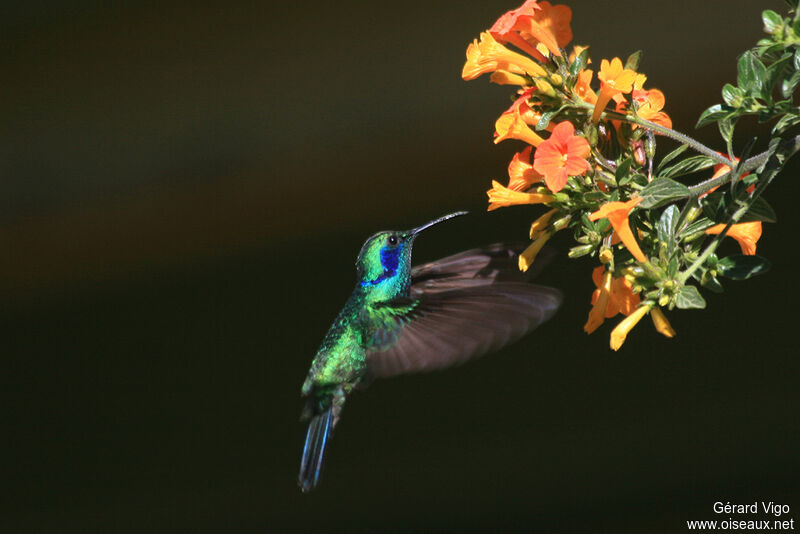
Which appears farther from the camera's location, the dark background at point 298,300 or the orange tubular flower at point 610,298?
the dark background at point 298,300

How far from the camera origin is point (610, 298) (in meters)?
1.04

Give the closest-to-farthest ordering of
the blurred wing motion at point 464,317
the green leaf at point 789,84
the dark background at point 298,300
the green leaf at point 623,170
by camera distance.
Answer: the green leaf at point 789,84 < the green leaf at point 623,170 < the blurred wing motion at point 464,317 < the dark background at point 298,300

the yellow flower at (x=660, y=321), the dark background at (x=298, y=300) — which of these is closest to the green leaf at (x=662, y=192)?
the yellow flower at (x=660, y=321)

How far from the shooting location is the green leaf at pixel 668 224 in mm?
962

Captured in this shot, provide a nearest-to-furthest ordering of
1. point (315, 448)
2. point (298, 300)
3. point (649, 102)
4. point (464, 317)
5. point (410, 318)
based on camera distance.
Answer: point (649, 102) < point (464, 317) < point (410, 318) < point (315, 448) < point (298, 300)

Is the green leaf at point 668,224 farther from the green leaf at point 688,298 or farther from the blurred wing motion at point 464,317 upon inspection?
the blurred wing motion at point 464,317

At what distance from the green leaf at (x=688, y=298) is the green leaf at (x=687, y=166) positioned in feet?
0.46

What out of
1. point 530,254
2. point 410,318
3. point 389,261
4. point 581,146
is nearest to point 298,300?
point 389,261

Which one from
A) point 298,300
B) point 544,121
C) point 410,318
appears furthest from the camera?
point 298,300

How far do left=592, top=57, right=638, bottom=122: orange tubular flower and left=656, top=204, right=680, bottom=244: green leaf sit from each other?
0.43 feet

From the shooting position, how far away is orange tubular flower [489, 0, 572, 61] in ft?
3.29

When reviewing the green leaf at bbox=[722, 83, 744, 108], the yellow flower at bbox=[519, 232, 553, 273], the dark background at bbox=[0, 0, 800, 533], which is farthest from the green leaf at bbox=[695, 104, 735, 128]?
the dark background at bbox=[0, 0, 800, 533]

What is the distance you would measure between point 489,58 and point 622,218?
10.7 inches

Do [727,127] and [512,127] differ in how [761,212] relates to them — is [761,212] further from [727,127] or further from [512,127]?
[512,127]
